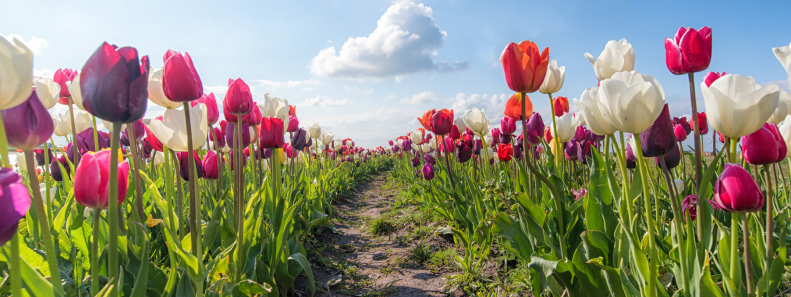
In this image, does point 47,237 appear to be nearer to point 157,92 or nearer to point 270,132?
point 157,92

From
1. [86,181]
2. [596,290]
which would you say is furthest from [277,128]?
[596,290]

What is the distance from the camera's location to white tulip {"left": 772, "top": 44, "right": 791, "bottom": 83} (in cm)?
103

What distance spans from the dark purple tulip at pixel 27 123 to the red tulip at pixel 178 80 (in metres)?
0.35

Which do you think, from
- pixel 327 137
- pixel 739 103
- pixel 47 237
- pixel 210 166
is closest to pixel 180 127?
pixel 47 237

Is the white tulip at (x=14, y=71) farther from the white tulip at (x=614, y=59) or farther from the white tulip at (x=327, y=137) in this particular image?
the white tulip at (x=327, y=137)

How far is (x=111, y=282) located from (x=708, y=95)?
161 cm

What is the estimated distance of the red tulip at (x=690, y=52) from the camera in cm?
127

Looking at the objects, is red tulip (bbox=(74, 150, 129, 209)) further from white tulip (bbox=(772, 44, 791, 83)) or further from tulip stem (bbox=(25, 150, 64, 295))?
white tulip (bbox=(772, 44, 791, 83))

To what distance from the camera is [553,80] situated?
203 cm

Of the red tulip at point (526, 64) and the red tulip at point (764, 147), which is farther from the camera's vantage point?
the red tulip at point (526, 64)

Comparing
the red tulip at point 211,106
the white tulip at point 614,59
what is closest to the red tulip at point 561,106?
the white tulip at point 614,59

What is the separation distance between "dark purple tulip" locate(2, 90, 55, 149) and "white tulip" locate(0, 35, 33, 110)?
0.27m

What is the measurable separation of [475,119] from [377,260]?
1555 mm

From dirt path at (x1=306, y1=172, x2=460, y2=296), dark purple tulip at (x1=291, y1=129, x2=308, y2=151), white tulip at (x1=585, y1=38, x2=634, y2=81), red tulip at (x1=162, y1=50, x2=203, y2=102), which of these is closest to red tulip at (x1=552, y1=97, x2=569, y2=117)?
white tulip at (x1=585, y1=38, x2=634, y2=81)
